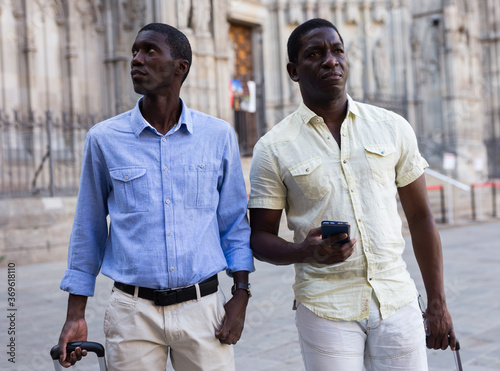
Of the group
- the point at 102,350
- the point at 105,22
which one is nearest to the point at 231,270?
the point at 102,350

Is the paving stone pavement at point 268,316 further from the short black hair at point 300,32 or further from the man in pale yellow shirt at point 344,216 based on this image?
the short black hair at point 300,32

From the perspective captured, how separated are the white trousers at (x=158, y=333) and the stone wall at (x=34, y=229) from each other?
7.43 m

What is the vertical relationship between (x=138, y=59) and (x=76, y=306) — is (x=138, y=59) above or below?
above

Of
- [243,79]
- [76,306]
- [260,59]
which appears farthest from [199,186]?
[243,79]

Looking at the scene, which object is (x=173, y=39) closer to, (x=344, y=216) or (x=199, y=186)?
(x=199, y=186)

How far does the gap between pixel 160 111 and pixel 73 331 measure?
856 millimetres

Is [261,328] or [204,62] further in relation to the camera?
[204,62]

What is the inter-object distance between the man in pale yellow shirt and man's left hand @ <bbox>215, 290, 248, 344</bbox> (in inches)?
7.6

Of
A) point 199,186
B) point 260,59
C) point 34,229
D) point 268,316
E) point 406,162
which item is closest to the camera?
point 199,186

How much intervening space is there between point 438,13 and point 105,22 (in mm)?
13647

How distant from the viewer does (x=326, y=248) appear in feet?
6.43

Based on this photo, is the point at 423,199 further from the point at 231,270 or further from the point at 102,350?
the point at 102,350

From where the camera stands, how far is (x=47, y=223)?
9.41 metres

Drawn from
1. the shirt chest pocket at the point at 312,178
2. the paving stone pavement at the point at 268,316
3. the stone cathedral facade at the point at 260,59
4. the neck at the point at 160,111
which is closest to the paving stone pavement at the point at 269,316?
the paving stone pavement at the point at 268,316
